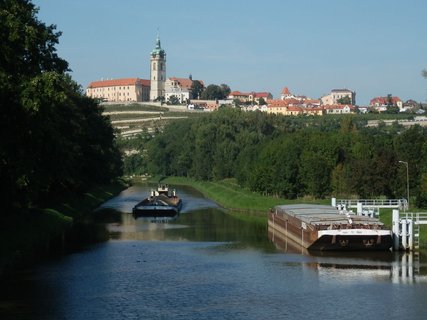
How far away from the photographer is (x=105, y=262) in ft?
161

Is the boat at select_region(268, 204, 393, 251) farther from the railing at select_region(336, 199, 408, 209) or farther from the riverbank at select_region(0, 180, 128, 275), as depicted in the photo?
the riverbank at select_region(0, 180, 128, 275)

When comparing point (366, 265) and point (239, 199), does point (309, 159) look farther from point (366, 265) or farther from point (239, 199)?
point (366, 265)

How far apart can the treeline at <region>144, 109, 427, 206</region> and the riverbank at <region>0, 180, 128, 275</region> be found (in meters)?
25.8

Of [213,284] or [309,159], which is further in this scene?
[309,159]

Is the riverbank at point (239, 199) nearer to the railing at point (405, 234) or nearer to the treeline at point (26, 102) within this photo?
the railing at point (405, 234)

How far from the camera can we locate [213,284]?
41.5 metres

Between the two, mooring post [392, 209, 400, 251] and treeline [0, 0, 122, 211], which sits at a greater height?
treeline [0, 0, 122, 211]

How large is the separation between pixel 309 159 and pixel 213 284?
5380 cm

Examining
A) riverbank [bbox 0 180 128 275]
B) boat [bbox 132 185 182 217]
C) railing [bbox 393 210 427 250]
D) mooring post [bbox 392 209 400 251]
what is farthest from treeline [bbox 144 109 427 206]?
riverbank [bbox 0 180 128 275]

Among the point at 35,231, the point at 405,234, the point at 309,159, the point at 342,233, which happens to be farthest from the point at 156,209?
the point at 405,234

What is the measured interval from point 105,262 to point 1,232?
6.73 metres

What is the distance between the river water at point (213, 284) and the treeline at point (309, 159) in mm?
19597

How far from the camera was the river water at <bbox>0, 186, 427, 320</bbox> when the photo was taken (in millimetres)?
34781

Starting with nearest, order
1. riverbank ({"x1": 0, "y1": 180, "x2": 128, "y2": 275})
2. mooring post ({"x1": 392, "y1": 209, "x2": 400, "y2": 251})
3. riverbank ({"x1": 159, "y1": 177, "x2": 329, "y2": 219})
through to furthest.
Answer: riverbank ({"x1": 0, "y1": 180, "x2": 128, "y2": 275}) → mooring post ({"x1": 392, "y1": 209, "x2": 400, "y2": 251}) → riverbank ({"x1": 159, "y1": 177, "x2": 329, "y2": 219})
